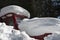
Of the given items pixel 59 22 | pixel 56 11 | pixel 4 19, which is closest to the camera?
pixel 59 22

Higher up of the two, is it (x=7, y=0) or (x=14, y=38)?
(x=14, y=38)

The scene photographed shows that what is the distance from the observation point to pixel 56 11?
11805 mm

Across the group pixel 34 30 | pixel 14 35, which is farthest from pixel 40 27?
pixel 14 35

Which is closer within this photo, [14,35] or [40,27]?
[14,35]

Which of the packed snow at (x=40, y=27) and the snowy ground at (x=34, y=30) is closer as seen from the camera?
the snowy ground at (x=34, y=30)

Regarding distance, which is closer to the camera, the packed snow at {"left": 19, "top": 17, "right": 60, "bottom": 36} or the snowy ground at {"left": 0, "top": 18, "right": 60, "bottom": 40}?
the snowy ground at {"left": 0, "top": 18, "right": 60, "bottom": 40}

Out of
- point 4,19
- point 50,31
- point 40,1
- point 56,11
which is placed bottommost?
point 56,11

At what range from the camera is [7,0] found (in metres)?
10.2

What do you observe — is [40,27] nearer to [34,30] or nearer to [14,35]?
[34,30]

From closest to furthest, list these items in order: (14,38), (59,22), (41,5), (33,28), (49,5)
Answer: (14,38) → (33,28) → (59,22) → (41,5) → (49,5)

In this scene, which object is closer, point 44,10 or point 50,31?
point 50,31

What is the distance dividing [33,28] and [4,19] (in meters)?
0.81

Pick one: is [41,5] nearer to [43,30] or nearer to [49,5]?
[49,5]

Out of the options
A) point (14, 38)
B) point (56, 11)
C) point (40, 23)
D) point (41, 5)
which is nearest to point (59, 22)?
point (40, 23)
